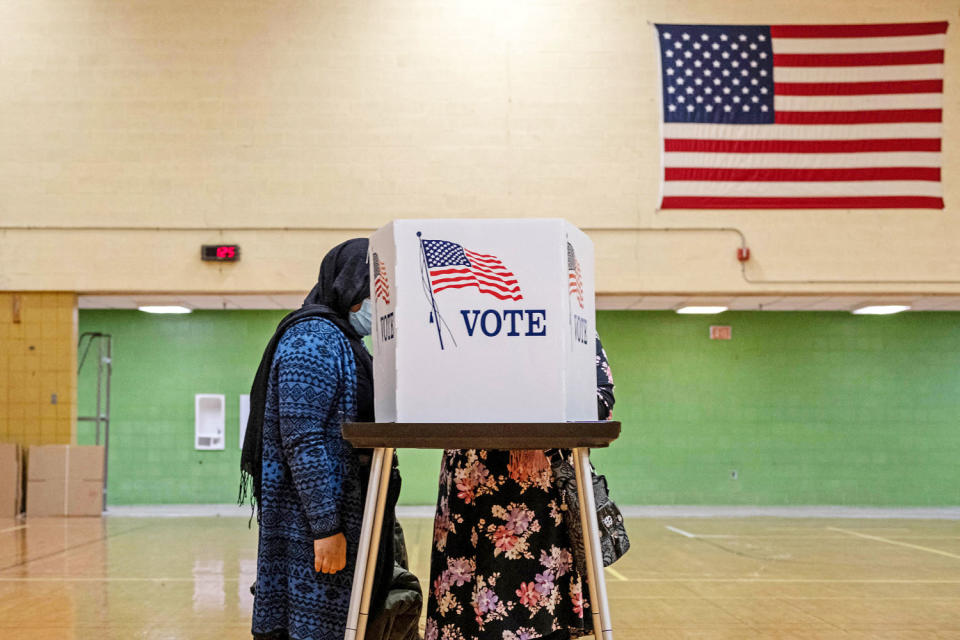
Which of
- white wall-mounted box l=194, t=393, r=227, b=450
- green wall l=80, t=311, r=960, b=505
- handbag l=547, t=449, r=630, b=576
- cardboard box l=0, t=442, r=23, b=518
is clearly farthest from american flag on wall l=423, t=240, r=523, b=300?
white wall-mounted box l=194, t=393, r=227, b=450

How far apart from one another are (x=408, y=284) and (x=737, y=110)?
8.65m

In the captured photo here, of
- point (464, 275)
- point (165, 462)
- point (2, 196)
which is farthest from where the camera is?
point (165, 462)

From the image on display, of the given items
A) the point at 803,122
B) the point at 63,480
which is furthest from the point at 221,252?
the point at 803,122

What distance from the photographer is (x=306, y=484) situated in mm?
2051

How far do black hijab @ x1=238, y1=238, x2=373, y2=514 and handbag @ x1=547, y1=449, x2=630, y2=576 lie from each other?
19.1 inches

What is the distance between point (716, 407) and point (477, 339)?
445 inches

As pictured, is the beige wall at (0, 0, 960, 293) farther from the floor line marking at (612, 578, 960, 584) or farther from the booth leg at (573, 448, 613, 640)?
the booth leg at (573, 448, 613, 640)

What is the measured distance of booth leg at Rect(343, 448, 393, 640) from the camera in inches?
69.8

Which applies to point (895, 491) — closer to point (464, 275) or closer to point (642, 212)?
point (642, 212)

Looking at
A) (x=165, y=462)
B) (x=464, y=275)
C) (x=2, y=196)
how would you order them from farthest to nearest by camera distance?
1. (x=165, y=462)
2. (x=2, y=196)
3. (x=464, y=275)

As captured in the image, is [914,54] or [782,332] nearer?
[914,54]

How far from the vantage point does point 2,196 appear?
9617mm

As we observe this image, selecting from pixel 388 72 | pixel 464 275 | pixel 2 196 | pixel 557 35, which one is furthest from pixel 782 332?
pixel 464 275

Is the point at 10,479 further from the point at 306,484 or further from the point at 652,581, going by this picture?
the point at 306,484
